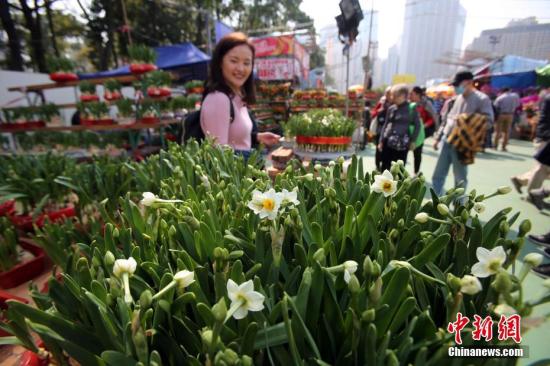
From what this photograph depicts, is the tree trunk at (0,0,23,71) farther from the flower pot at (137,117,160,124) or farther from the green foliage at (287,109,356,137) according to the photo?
the green foliage at (287,109,356,137)

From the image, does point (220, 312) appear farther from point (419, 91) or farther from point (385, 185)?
point (419, 91)

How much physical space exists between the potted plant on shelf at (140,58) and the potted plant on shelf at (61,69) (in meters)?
1.19

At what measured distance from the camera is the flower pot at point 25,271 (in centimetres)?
115

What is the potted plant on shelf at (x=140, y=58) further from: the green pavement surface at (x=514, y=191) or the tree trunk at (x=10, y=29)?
the tree trunk at (x=10, y=29)

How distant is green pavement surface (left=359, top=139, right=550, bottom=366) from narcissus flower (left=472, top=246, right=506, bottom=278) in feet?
1.34

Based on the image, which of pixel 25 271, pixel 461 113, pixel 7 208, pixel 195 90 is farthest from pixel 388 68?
pixel 25 271

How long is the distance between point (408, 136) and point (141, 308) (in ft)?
12.1

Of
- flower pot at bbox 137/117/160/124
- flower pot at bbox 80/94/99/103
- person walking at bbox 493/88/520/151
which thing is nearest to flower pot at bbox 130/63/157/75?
flower pot at bbox 137/117/160/124

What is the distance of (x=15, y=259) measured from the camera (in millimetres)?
1263

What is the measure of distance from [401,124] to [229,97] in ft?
8.12

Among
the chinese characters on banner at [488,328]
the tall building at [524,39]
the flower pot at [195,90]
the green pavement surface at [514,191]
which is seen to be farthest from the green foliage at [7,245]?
the tall building at [524,39]

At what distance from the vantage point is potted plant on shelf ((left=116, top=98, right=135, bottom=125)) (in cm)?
381

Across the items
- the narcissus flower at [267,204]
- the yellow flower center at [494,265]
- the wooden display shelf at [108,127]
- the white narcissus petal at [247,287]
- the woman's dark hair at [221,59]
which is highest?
the woman's dark hair at [221,59]

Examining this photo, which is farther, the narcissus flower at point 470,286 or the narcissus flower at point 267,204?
the narcissus flower at point 267,204
